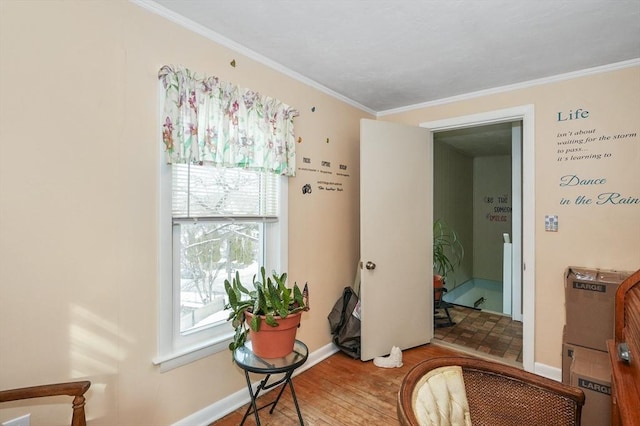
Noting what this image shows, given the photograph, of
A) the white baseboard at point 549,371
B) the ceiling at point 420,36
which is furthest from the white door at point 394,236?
the white baseboard at point 549,371

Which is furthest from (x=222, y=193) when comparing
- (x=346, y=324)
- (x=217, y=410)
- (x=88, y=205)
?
(x=346, y=324)

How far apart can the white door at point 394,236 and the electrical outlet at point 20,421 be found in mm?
2119

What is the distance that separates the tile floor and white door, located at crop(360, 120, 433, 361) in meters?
0.43

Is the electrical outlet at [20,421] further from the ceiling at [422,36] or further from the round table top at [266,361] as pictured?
the ceiling at [422,36]

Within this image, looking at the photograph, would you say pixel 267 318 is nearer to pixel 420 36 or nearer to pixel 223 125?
pixel 223 125

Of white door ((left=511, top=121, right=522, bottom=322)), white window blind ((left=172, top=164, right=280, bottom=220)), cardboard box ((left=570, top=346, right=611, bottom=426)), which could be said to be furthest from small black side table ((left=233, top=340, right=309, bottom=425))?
white door ((left=511, top=121, right=522, bottom=322))

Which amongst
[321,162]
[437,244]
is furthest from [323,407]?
[437,244]

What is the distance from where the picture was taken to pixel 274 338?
1697mm

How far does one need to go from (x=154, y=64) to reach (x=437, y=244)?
3.61 metres

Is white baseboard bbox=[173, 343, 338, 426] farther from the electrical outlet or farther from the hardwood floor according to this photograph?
the electrical outlet

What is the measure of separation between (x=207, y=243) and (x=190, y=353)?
64 cm

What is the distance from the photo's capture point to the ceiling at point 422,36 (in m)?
1.65

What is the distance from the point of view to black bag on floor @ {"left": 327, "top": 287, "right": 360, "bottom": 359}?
2842mm

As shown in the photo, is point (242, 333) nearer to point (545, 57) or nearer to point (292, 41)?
point (292, 41)
